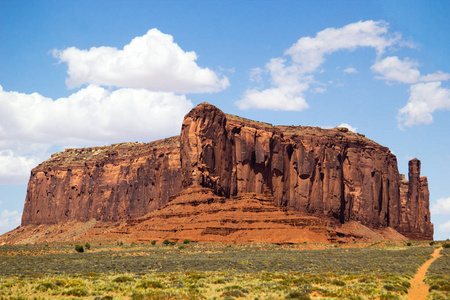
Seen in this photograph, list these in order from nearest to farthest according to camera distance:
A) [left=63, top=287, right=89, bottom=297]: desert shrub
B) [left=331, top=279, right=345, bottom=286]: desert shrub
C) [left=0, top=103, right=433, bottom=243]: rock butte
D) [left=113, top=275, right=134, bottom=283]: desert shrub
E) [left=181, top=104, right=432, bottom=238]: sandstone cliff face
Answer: [left=63, top=287, right=89, bottom=297]: desert shrub < [left=331, top=279, right=345, bottom=286]: desert shrub < [left=113, top=275, right=134, bottom=283]: desert shrub < [left=0, top=103, right=433, bottom=243]: rock butte < [left=181, top=104, right=432, bottom=238]: sandstone cliff face

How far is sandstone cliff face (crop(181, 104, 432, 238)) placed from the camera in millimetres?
98375

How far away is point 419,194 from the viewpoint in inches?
5605

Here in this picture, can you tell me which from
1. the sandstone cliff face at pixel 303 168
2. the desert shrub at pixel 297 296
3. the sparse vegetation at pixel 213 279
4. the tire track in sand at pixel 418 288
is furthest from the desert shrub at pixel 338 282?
the sandstone cliff face at pixel 303 168

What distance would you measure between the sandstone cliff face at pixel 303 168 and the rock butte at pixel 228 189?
0.23m

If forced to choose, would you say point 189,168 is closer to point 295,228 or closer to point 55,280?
point 295,228

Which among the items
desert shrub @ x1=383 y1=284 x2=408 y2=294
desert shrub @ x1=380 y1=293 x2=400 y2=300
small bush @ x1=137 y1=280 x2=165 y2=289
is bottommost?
small bush @ x1=137 y1=280 x2=165 y2=289

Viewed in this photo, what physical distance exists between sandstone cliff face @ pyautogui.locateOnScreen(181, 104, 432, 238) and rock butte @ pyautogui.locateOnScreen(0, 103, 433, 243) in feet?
0.77

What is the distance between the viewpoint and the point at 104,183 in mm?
147250

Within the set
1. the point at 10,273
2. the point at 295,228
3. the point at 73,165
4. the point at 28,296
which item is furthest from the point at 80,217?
the point at 28,296

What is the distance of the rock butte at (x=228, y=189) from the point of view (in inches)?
3327

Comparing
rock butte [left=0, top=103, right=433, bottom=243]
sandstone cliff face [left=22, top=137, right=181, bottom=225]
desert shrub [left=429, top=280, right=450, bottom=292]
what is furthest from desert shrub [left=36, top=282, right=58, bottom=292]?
Answer: sandstone cliff face [left=22, top=137, right=181, bottom=225]

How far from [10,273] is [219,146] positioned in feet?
207

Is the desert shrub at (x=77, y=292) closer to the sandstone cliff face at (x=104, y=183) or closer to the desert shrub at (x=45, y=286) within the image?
the desert shrub at (x=45, y=286)

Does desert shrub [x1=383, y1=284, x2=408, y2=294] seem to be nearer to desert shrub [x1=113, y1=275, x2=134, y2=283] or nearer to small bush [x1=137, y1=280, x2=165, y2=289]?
small bush [x1=137, y1=280, x2=165, y2=289]
